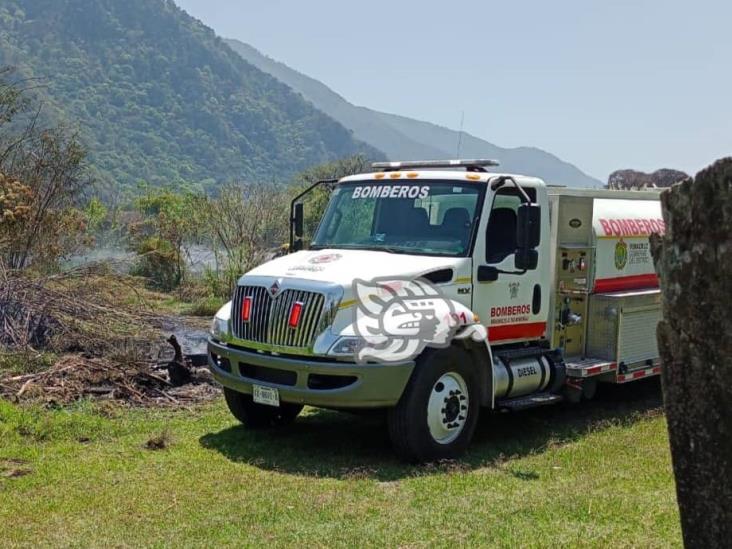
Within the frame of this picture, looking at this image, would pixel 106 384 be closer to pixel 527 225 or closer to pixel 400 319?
pixel 400 319

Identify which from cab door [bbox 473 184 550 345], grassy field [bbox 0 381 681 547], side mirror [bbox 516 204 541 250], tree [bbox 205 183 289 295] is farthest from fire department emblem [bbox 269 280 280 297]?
tree [bbox 205 183 289 295]

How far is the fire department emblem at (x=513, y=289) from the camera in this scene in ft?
27.0

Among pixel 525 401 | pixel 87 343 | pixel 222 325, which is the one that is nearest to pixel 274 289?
pixel 222 325

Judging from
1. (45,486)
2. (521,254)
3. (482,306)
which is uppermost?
(521,254)

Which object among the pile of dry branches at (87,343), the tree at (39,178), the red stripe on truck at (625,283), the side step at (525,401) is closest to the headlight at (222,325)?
the pile of dry branches at (87,343)

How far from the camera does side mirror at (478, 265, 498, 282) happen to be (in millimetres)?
7863

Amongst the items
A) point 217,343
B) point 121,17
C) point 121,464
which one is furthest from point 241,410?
point 121,17

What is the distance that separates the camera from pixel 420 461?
7266 mm

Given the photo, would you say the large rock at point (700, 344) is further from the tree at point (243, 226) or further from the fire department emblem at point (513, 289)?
the tree at point (243, 226)

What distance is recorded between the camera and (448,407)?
24.5 ft

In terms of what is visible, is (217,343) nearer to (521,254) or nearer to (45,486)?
(45,486)

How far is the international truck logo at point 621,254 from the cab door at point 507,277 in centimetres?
133

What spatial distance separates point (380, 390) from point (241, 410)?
1.93m

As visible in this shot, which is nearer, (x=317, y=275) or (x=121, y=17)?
(x=317, y=275)
